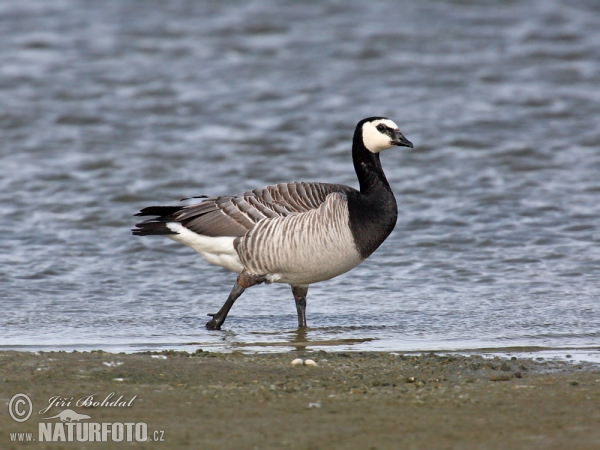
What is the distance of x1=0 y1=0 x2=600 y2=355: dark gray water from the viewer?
27.4ft

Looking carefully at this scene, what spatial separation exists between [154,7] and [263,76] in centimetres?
506

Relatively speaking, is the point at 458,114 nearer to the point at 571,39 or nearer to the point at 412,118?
the point at 412,118

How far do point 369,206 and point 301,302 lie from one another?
3.57ft

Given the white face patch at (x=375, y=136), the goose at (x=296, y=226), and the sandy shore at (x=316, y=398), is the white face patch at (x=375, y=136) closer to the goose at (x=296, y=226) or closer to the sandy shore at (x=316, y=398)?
the goose at (x=296, y=226)

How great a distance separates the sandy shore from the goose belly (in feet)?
5.19

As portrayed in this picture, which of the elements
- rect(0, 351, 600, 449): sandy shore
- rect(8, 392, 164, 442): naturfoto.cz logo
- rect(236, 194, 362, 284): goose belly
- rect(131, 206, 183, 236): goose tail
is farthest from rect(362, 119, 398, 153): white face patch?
rect(8, 392, 164, 442): naturfoto.cz logo

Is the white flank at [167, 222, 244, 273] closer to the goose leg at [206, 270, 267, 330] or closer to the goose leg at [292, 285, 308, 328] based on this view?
the goose leg at [206, 270, 267, 330]

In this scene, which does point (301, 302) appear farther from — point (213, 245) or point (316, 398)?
point (316, 398)

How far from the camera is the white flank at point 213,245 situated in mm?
8461

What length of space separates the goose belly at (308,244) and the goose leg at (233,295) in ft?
0.47

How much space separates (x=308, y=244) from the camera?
8.05 metres

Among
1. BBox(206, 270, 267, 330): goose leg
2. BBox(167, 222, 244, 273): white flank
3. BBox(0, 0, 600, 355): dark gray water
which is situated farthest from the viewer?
BBox(167, 222, 244, 273): white flank

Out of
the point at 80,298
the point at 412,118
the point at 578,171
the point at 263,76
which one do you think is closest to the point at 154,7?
the point at 263,76

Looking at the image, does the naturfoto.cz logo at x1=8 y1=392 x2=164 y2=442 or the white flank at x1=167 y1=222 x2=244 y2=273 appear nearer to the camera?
the naturfoto.cz logo at x1=8 y1=392 x2=164 y2=442
